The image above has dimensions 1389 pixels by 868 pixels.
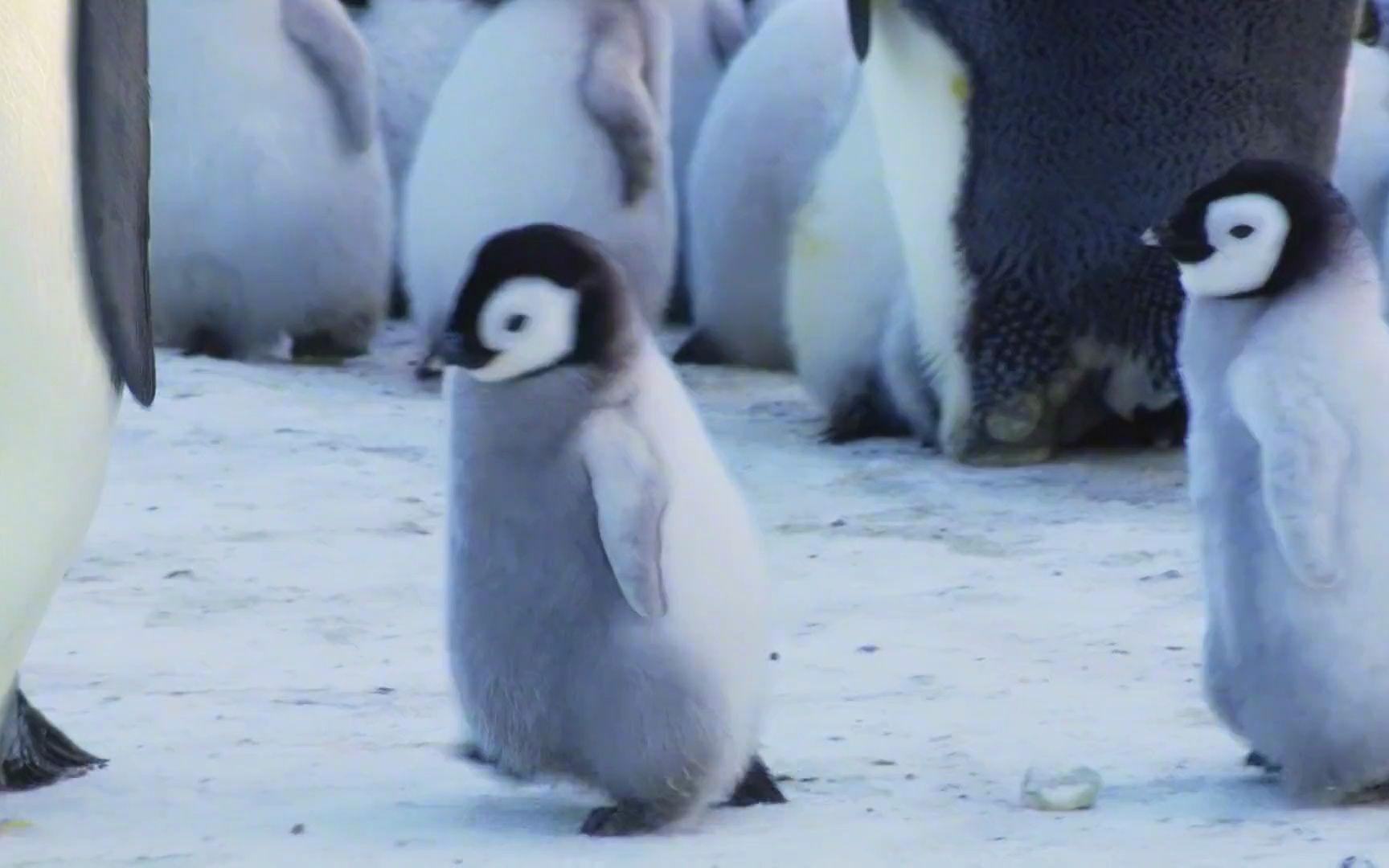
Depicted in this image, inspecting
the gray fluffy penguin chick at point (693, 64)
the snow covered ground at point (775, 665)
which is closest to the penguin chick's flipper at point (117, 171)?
the snow covered ground at point (775, 665)

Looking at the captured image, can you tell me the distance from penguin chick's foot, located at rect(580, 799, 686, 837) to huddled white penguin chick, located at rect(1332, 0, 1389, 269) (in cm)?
330

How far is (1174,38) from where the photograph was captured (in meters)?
4.86

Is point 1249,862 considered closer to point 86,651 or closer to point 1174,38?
point 86,651

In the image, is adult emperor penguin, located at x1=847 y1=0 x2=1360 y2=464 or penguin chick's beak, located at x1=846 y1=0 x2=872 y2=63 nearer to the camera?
adult emperor penguin, located at x1=847 y1=0 x2=1360 y2=464

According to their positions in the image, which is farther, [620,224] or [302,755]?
[620,224]

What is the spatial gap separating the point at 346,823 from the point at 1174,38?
268 cm

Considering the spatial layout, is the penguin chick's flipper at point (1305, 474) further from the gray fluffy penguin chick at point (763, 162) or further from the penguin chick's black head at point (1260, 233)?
the gray fluffy penguin chick at point (763, 162)

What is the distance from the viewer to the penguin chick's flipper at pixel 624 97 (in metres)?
5.71

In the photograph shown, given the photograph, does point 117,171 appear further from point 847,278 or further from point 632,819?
point 847,278

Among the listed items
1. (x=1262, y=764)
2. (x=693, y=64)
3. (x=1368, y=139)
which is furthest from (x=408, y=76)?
(x=1262, y=764)

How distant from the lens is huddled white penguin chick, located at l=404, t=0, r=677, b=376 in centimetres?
577

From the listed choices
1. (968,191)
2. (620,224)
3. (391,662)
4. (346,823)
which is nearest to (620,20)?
(620,224)

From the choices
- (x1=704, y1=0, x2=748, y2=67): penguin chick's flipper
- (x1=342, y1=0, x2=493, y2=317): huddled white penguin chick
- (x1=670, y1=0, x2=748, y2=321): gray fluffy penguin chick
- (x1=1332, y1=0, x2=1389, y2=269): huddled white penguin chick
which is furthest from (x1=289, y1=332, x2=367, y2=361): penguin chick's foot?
(x1=1332, y1=0, x2=1389, y2=269): huddled white penguin chick

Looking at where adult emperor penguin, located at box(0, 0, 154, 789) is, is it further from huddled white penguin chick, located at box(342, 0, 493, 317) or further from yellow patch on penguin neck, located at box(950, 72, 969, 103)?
huddled white penguin chick, located at box(342, 0, 493, 317)
